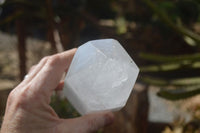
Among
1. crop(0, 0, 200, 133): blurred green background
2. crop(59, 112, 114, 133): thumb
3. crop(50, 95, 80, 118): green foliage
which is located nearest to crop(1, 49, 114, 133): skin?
crop(59, 112, 114, 133): thumb

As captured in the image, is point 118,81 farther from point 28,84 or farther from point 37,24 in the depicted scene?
point 37,24

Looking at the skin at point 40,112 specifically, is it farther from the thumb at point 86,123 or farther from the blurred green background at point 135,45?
the blurred green background at point 135,45

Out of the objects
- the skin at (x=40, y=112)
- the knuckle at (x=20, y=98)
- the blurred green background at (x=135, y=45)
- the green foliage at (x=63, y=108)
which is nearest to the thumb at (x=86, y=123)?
the skin at (x=40, y=112)

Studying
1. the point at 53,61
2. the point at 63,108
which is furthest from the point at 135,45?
the point at 53,61

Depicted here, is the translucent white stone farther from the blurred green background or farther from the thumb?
the blurred green background

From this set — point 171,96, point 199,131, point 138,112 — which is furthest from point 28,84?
point 199,131

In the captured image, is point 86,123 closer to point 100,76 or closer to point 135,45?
point 100,76
